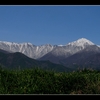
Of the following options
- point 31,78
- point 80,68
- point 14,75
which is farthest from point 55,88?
point 80,68

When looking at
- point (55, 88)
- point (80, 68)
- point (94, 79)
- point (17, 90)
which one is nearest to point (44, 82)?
point (55, 88)

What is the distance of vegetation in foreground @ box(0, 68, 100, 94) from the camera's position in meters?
8.93

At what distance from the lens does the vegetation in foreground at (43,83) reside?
893 cm

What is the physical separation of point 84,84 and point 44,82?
5.06ft

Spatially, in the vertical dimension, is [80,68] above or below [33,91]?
above

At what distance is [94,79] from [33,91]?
283 cm

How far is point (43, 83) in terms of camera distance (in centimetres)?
935
